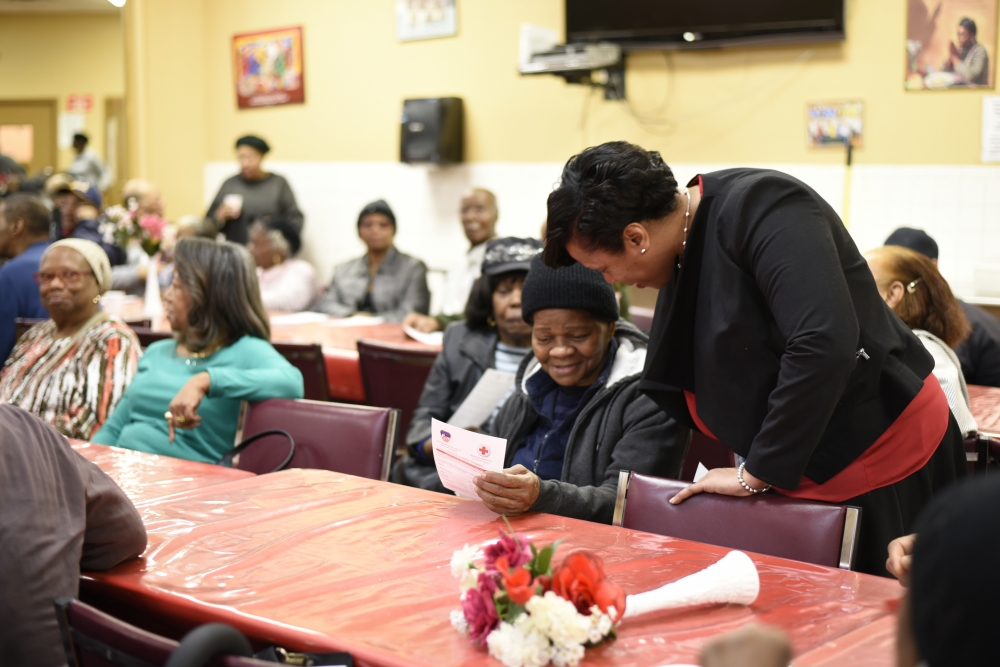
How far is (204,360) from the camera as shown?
324 centimetres

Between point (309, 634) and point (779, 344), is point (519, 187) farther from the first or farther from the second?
point (309, 634)

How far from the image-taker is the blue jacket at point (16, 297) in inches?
171

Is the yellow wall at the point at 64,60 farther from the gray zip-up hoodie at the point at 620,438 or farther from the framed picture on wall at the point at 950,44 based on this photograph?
the gray zip-up hoodie at the point at 620,438

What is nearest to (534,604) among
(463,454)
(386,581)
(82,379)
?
(386,581)

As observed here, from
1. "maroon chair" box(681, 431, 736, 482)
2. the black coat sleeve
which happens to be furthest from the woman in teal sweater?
the black coat sleeve

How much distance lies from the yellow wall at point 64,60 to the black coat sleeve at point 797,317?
344 inches

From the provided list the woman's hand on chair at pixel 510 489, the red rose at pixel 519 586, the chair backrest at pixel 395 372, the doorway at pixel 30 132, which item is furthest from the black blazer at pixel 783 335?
the doorway at pixel 30 132

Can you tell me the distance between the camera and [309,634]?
1523mm

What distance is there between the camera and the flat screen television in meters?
5.87

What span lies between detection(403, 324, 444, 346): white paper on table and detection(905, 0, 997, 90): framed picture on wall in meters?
3.15

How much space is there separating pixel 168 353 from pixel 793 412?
219 cm

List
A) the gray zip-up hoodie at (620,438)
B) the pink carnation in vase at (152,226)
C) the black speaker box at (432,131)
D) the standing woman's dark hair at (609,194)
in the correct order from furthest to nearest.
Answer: the black speaker box at (432,131) < the pink carnation in vase at (152,226) < the gray zip-up hoodie at (620,438) < the standing woman's dark hair at (609,194)

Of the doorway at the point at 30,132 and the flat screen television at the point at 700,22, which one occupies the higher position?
the flat screen television at the point at 700,22

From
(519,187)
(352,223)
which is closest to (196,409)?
(519,187)
